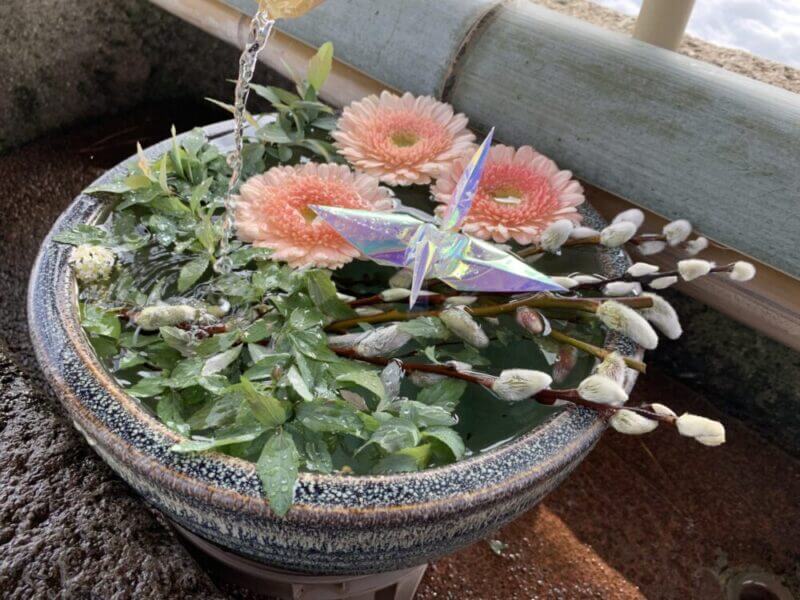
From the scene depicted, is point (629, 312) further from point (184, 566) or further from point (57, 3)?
point (57, 3)

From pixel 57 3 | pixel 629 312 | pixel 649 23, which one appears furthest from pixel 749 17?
pixel 57 3

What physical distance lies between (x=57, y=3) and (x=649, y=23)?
60.9 inches

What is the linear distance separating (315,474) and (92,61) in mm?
1883

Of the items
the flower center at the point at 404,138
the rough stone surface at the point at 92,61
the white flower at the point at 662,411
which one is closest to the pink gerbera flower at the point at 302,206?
the flower center at the point at 404,138

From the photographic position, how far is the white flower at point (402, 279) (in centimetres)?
103

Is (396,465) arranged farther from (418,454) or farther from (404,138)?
(404,138)

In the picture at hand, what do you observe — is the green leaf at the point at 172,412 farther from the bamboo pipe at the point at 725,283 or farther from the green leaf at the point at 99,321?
the bamboo pipe at the point at 725,283

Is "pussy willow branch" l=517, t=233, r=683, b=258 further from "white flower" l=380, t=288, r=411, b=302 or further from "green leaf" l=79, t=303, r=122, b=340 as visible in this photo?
"green leaf" l=79, t=303, r=122, b=340

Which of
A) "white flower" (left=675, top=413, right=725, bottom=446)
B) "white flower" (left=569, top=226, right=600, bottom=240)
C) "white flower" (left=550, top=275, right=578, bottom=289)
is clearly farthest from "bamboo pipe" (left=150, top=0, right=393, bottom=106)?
"white flower" (left=675, top=413, right=725, bottom=446)

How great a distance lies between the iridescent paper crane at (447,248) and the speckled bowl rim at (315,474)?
183 millimetres

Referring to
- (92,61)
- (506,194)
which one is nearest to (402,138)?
(506,194)

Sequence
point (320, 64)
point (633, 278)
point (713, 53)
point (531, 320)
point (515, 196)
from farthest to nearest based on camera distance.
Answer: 1. point (713, 53)
2. point (320, 64)
3. point (515, 196)
4. point (633, 278)
5. point (531, 320)

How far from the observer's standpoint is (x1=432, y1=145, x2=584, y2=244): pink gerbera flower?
1083mm

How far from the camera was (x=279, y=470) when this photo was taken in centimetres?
75
